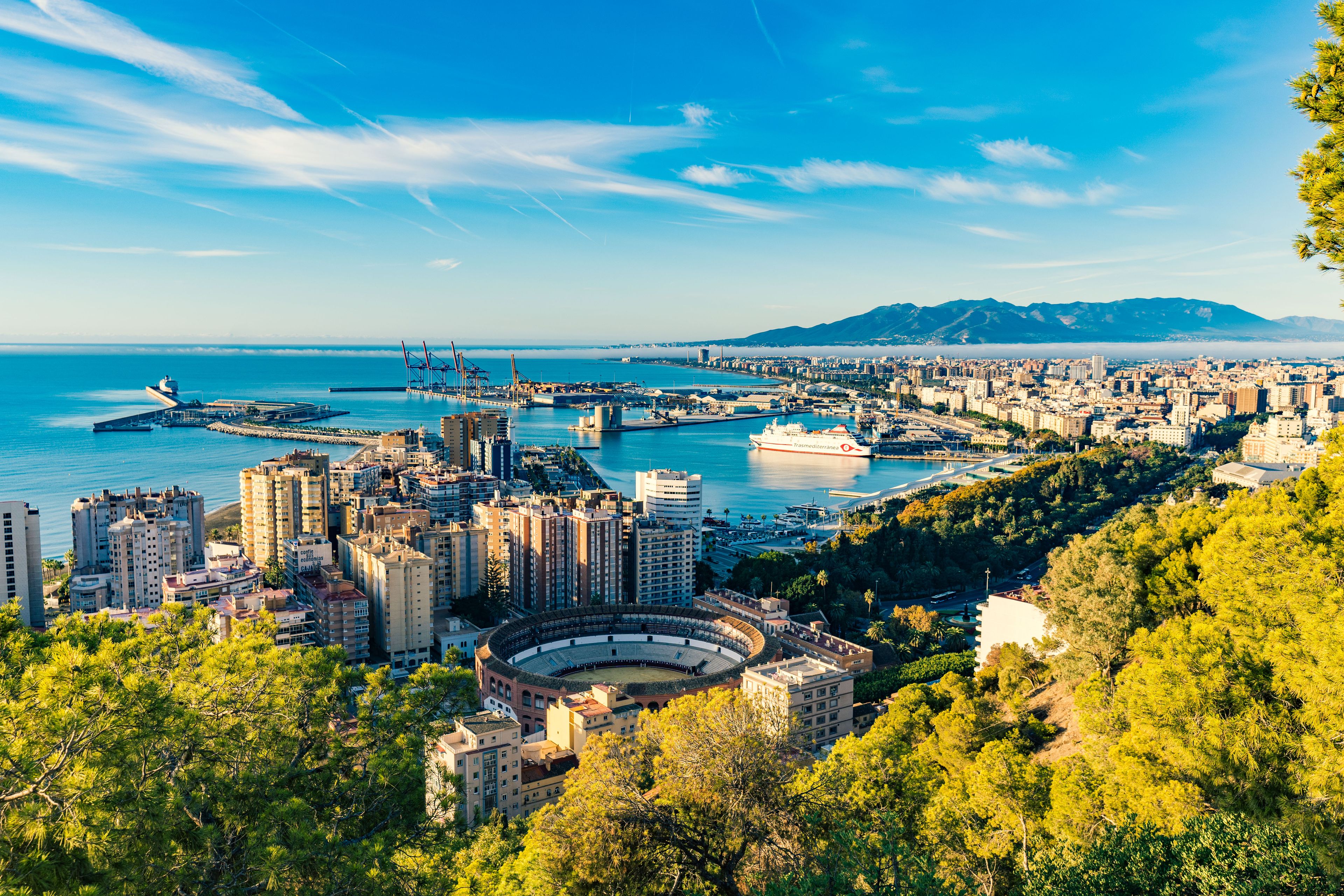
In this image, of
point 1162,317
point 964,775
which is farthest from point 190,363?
point 1162,317

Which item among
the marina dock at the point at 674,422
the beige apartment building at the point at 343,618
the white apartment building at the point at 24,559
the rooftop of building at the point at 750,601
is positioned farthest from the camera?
the marina dock at the point at 674,422

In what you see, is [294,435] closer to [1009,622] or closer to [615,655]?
[615,655]

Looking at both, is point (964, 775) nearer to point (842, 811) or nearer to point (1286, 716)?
point (842, 811)

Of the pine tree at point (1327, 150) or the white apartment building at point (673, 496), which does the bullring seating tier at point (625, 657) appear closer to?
the white apartment building at point (673, 496)

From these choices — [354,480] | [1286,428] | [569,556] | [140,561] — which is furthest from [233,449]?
[1286,428]

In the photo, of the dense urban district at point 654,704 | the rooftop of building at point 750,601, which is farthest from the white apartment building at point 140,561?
the rooftop of building at point 750,601

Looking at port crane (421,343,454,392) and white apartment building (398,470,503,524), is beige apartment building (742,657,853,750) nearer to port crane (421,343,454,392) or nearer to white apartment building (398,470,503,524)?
A: white apartment building (398,470,503,524)

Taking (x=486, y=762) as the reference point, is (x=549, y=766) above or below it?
below
